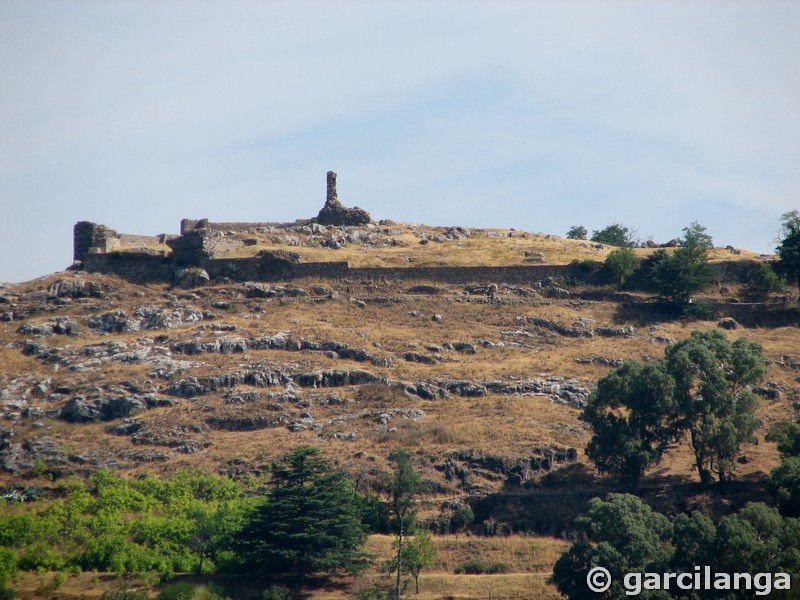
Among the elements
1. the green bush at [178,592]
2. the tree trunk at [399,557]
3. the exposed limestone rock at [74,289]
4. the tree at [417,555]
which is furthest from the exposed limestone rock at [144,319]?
the tree at [417,555]

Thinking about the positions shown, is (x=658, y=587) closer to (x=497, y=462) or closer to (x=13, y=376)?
(x=497, y=462)

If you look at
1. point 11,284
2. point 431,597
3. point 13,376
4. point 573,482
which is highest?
point 11,284

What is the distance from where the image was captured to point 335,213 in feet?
293

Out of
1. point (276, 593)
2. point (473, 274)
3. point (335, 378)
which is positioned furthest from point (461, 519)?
point (473, 274)

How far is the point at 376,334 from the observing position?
7094cm

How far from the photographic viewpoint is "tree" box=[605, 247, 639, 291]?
78.0 m

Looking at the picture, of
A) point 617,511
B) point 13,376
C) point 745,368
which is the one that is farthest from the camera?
point 13,376

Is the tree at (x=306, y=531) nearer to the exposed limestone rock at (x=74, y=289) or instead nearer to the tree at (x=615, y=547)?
the tree at (x=615, y=547)

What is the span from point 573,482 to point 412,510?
26.2ft

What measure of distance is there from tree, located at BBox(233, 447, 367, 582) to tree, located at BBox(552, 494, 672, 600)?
904cm

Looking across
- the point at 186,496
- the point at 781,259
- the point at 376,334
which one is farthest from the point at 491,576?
the point at 781,259

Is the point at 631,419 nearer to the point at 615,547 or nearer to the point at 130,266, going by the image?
the point at 615,547

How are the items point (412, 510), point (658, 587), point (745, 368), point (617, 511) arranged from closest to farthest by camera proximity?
point (658, 587) → point (617, 511) → point (412, 510) → point (745, 368)

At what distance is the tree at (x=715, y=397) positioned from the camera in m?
56.7
